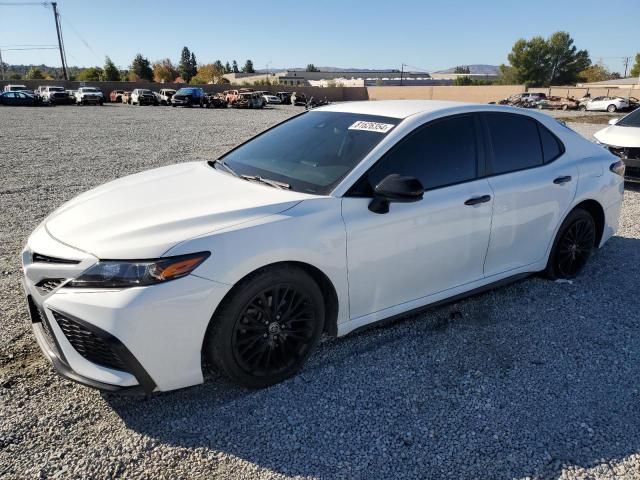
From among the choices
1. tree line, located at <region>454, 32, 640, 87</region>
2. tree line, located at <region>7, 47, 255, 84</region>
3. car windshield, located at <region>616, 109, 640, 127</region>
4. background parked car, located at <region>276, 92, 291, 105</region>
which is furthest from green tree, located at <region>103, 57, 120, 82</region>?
car windshield, located at <region>616, 109, 640, 127</region>

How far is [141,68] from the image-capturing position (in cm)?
9481

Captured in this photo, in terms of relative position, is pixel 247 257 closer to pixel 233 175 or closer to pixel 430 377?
pixel 233 175

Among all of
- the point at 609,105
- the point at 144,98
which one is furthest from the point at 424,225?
the point at 144,98

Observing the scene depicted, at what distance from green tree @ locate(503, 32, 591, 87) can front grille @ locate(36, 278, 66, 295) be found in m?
102

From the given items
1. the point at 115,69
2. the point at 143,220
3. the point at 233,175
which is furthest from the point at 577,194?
the point at 115,69

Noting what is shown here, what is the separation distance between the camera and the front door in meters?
3.06

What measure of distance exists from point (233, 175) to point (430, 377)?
1887 millimetres

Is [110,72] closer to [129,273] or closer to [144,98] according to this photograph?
[144,98]

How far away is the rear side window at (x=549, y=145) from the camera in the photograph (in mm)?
4172

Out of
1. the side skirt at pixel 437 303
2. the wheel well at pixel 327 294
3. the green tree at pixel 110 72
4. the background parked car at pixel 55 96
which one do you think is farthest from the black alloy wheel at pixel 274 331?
the green tree at pixel 110 72

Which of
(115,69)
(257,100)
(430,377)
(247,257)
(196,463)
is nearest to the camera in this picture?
(196,463)

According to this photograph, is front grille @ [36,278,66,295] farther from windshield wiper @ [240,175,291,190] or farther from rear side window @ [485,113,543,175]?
rear side window @ [485,113,543,175]

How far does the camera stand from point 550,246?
429cm

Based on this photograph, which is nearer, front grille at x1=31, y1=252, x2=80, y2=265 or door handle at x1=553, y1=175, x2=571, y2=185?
front grille at x1=31, y1=252, x2=80, y2=265
